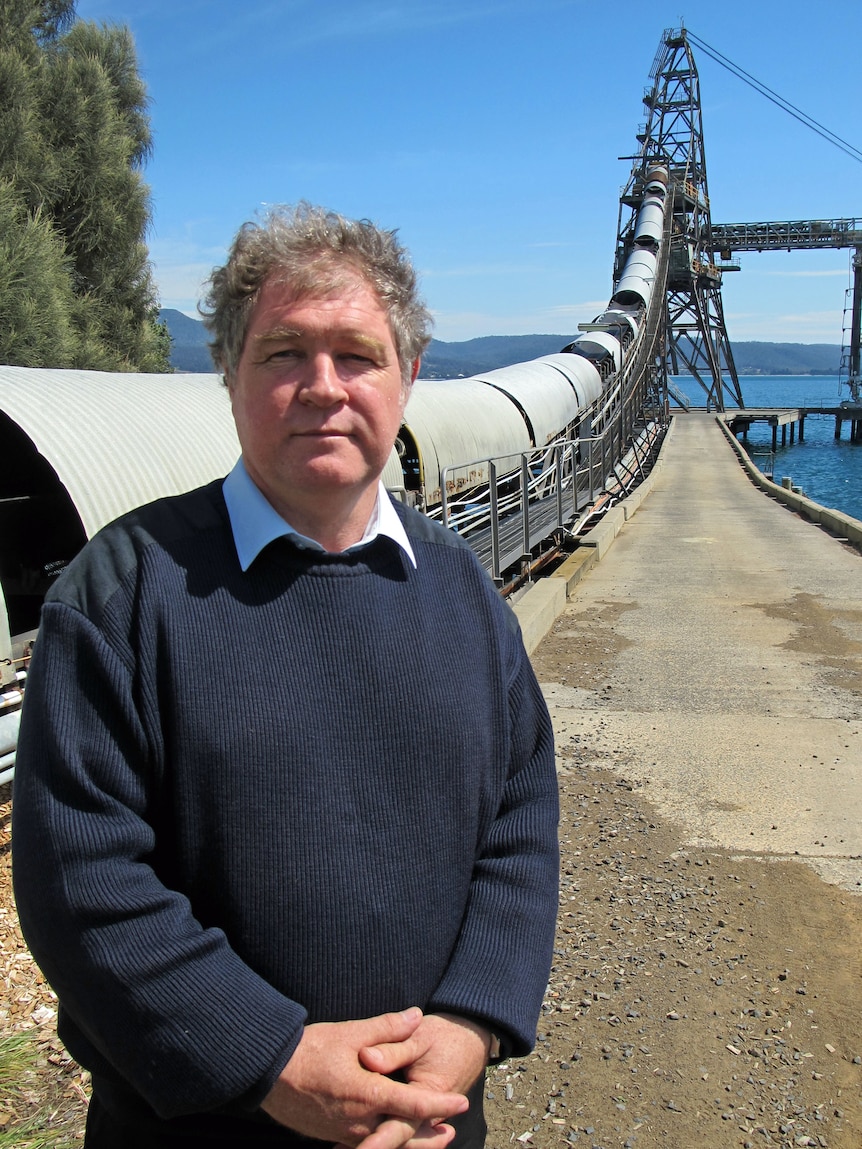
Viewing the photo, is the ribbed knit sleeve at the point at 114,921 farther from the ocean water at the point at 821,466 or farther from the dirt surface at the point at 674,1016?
the ocean water at the point at 821,466

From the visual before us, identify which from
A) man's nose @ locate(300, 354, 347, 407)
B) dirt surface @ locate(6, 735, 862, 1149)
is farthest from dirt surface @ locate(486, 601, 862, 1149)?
man's nose @ locate(300, 354, 347, 407)

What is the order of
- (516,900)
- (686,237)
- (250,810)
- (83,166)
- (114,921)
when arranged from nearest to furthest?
1. (114,921)
2. (250,810)
3. (516,900)
4. (83,166)
5. (686,237)

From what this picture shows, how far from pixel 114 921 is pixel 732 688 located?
6268mm

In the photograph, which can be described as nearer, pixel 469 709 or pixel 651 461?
pixel 469 709

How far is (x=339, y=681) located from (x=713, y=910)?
2.96 meters

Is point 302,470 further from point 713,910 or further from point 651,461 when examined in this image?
point 651,461

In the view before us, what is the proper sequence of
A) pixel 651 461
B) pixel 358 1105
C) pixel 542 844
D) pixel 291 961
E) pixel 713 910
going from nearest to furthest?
pixel 358 1105 → pixel 291 961 → pixel 542 844 → pixel 713 910 → pixel 651 461

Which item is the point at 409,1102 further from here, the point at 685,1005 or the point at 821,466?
the point at 821,466

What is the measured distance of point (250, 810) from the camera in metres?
1.62

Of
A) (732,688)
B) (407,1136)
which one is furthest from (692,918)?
(732,688)

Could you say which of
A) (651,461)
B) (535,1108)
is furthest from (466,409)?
(651,461)

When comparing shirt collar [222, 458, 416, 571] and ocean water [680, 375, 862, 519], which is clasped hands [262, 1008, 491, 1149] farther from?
ocean water [680, 375, 862, 519]

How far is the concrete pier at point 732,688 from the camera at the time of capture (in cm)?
496

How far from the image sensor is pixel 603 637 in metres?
8.77
